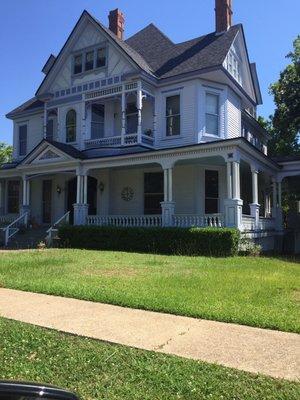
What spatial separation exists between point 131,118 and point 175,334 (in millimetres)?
18427

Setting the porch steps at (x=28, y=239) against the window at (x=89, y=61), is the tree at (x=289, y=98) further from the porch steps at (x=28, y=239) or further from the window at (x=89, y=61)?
the porch steps at (x=28, y=239)

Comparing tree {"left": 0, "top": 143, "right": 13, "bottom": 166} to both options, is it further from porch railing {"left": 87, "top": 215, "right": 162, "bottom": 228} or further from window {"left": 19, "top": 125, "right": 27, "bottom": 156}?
porch railing {"left": 87, "top": 215, "right": 162, "bottom": 228}

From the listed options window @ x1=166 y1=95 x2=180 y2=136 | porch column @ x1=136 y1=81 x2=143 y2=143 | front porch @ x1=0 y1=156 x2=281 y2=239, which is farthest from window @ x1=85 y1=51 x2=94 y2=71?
front porch @ x1=0 y1=156 x2=281 y2=239

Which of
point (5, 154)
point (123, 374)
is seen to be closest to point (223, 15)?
point (123, 374)

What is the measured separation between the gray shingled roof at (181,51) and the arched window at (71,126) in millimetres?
A: 4997

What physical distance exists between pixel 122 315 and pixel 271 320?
2224mm

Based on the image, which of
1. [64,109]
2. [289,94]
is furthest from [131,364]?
[289,94]

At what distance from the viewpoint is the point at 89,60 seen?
24.6 m

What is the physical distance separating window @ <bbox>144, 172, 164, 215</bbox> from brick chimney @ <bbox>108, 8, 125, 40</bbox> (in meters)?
10.8

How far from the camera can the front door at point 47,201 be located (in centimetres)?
2628

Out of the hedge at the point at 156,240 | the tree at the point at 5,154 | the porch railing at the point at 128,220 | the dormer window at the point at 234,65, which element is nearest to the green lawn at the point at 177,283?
the hedge at the point at 156,240

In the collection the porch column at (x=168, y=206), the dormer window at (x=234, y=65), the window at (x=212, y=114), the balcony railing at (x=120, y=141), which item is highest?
the dormer window at (x=234, y=65)

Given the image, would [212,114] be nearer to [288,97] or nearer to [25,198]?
[25,198]

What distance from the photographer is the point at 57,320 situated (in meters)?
6.82
